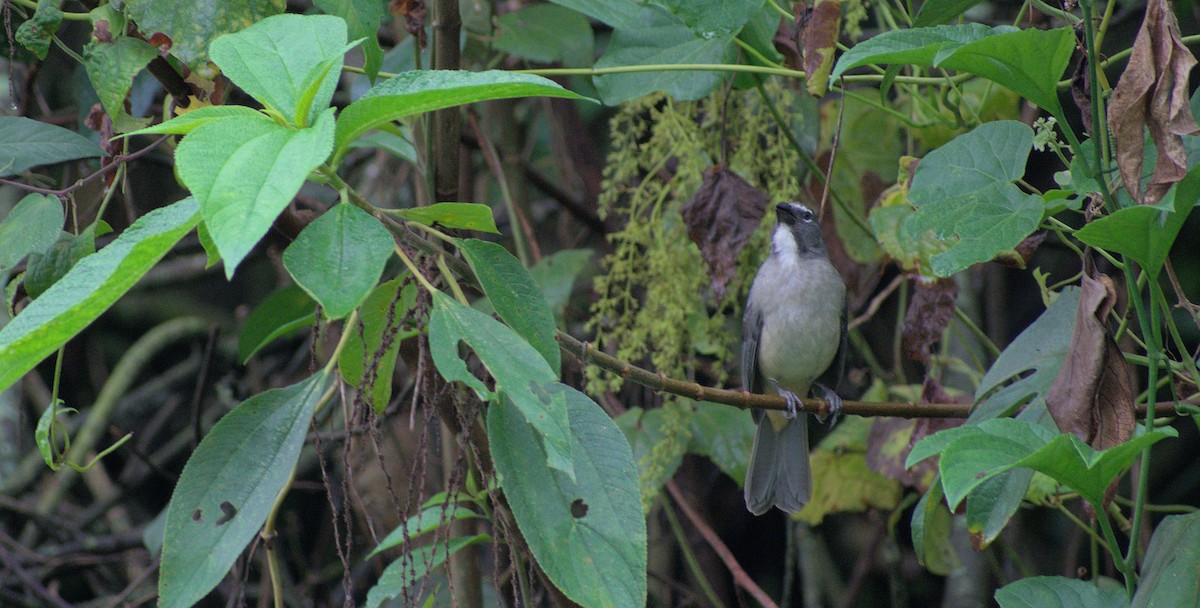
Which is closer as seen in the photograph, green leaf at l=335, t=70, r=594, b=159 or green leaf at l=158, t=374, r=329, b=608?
green leaf at l=335, t=70, r=594, b=159

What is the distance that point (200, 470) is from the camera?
5.77ft

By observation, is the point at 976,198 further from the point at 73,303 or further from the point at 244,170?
the point at 73,303

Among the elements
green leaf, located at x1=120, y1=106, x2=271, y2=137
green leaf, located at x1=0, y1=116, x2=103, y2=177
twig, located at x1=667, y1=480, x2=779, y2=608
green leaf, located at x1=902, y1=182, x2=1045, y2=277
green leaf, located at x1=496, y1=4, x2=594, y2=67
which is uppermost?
green leaf, located at x1=120, y1=106, x2=271, y2=137

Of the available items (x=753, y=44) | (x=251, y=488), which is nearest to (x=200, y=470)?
(x=251, y=488)

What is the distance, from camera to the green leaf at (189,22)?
2.05 m

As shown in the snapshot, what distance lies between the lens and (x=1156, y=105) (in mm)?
1604

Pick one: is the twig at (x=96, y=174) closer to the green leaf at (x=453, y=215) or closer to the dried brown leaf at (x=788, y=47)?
the green leaf at (x=453, y=215)

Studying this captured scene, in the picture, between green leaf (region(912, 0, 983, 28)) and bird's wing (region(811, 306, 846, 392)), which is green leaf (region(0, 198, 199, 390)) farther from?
bird's wing (region(811, 306, 846, 392))

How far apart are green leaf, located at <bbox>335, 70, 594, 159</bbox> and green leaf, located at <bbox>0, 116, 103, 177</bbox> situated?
109 cm

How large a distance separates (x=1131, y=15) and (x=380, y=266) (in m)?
3.97

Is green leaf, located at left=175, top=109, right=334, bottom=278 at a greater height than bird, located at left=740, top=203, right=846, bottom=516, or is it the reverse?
green leaf, located at left=175, top=109, right=334, bottom=278

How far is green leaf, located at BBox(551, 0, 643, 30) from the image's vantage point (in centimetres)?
264

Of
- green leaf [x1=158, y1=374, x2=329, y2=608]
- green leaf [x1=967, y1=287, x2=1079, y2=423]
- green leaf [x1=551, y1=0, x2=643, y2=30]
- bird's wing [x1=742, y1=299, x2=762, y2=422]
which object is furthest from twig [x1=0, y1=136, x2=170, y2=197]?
bird's wing [x1=742, y1=299, x2=762, y2=422]

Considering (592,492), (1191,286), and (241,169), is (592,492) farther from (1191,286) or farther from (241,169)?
(1191,286)
